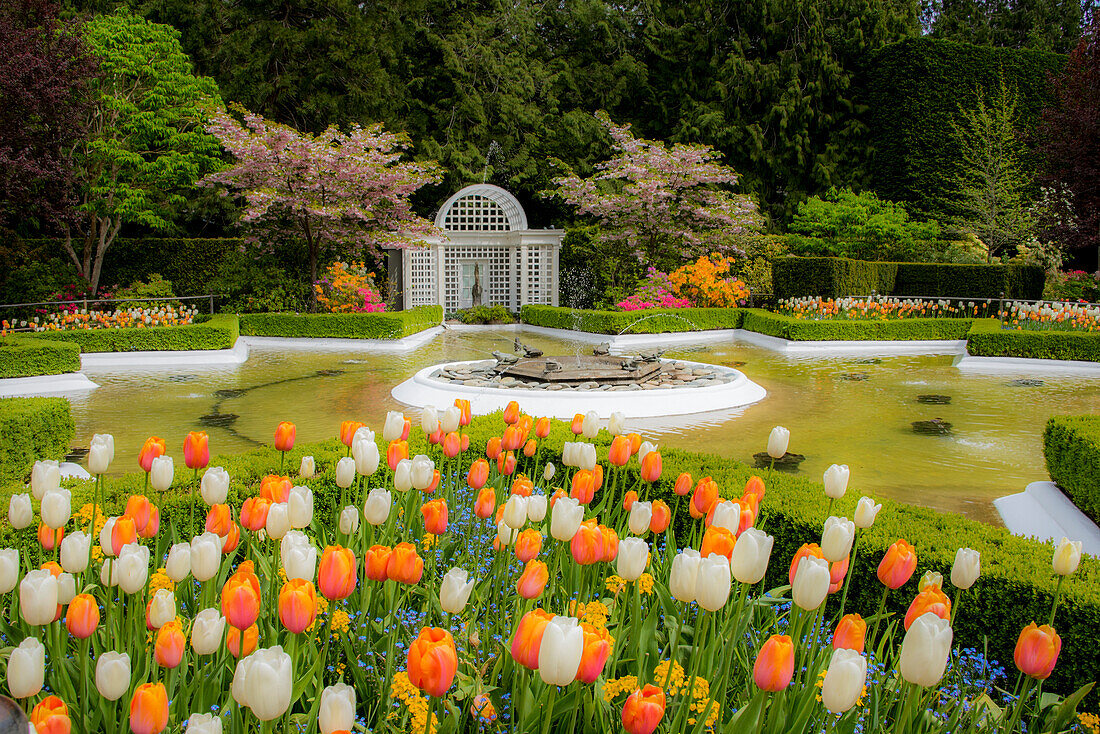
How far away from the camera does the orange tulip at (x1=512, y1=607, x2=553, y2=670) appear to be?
4.51 ft

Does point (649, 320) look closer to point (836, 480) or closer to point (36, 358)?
point (36, 358)

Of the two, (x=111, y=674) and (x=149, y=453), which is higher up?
(x=149, y=453)

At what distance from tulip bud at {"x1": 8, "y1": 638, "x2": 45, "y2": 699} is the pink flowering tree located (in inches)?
689

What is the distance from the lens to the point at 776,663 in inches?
56.4

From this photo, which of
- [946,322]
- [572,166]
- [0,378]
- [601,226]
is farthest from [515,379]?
[572,166]

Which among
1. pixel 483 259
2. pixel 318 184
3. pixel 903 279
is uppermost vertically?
pixel 318 184

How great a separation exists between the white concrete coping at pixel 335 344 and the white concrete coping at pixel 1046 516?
12930 millimetres

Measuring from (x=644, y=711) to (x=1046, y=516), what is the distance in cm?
474

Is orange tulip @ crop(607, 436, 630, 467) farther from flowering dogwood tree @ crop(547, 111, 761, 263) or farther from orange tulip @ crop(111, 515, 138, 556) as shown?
flowering dogwood tree @ crop(547, 111, 761, 263)

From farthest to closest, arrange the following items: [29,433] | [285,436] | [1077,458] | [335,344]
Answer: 1. [335,344]
2. [29,433]
3. [1077,458]
4. [285,436]

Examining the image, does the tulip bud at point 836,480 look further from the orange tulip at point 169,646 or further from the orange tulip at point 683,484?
the orange tulip at point 169,646

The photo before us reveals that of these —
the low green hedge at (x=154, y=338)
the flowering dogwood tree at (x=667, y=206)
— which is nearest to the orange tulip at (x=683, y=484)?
the low green hedge at (x=154, y=338)

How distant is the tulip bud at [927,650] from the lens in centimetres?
140

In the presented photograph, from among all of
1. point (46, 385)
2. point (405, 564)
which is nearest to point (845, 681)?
point (405, 564)
